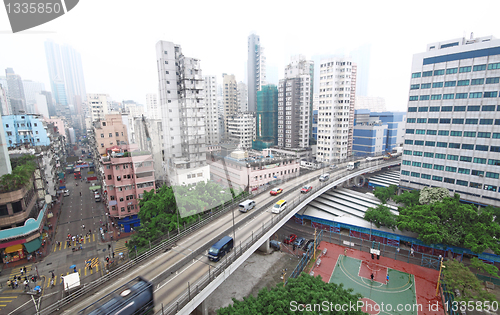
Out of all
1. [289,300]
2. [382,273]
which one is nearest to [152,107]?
[289,300]

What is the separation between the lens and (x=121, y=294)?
26.2 feet

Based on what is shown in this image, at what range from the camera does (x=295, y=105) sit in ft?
163

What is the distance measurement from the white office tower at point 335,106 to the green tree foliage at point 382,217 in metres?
21.0

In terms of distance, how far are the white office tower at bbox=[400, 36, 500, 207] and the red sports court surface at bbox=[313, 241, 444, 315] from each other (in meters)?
13.1

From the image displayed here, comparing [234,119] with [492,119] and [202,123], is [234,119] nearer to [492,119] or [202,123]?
[202,123]

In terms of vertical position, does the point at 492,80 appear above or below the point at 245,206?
above

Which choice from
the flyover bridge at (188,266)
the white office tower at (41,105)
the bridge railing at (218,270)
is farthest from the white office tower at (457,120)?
the white office tower at (41,105)

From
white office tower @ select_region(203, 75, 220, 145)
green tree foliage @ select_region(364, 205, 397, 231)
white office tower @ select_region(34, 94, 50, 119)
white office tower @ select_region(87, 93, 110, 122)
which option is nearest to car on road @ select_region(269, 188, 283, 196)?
green tree foliage @ select_region(364, 205, 397, 231)

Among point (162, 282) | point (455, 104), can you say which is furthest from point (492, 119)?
point (162, 282)

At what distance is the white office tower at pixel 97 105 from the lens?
5959cm

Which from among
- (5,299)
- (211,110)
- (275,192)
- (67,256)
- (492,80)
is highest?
(492,80)

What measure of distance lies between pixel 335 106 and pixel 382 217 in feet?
83.0

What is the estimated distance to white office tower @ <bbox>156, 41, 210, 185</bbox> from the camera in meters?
21.8

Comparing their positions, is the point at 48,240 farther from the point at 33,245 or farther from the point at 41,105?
the point at 41,105
